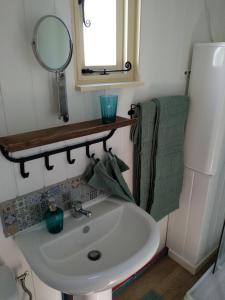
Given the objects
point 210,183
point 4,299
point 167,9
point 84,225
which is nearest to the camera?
point 4,299

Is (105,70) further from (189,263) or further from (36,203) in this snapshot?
(189,263)

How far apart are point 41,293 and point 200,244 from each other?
1.17 metres

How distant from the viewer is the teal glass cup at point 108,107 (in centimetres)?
99

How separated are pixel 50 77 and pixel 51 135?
0.24 metres

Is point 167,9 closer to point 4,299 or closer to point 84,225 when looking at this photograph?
point 84,225

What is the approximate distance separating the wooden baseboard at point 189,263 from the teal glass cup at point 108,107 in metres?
1.45

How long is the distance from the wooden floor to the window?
1.50 metres

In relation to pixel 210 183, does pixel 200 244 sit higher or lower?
lower

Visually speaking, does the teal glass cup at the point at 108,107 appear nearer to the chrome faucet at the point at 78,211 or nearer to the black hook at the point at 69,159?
the black hook at the point at 69,159

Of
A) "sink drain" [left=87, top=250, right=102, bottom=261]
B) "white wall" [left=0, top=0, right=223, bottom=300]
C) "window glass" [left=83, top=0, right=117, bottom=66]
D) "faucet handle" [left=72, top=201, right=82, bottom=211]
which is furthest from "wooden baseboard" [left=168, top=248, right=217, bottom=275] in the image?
"window glass" [left=83, top=0, right=117, bottom=66]

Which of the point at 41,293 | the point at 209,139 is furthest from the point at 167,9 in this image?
the point at 41,293

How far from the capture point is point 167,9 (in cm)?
122

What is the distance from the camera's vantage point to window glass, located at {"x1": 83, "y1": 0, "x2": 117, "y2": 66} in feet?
3.27

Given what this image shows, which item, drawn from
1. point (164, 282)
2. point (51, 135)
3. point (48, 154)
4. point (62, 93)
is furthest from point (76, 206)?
point (164, 282)
